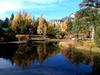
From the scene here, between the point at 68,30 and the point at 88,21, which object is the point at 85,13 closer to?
the point at 88,21

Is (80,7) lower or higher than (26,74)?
higher

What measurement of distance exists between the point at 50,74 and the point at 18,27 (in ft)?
287

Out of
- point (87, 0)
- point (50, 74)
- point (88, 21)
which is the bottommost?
point (50, 74)

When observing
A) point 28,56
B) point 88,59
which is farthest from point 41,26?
point 88,59

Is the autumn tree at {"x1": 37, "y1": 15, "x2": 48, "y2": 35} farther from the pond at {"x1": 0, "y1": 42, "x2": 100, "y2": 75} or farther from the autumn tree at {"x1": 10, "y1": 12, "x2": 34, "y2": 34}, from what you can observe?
the pond at {"x1": 0, "y1": 42, "x2": 100, "y2": 75}

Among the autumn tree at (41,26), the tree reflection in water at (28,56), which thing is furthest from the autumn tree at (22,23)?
the tree reflection in water at (28,56)

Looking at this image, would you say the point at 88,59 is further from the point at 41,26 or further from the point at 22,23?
the point at 41,26

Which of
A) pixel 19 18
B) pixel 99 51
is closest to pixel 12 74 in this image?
pixel 99 51

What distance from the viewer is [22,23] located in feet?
392

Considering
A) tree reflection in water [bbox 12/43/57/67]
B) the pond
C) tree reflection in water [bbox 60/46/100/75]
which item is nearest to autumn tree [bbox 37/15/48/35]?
tree reflection in water [bbox 12/43/57/67]

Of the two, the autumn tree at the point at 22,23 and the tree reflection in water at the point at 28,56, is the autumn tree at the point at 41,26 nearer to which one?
the autumn tree at the point at 22,23

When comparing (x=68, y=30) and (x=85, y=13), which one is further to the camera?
(x=68, y=30)

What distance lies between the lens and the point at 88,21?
234ft

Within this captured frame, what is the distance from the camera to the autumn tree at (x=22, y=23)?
117 meters
